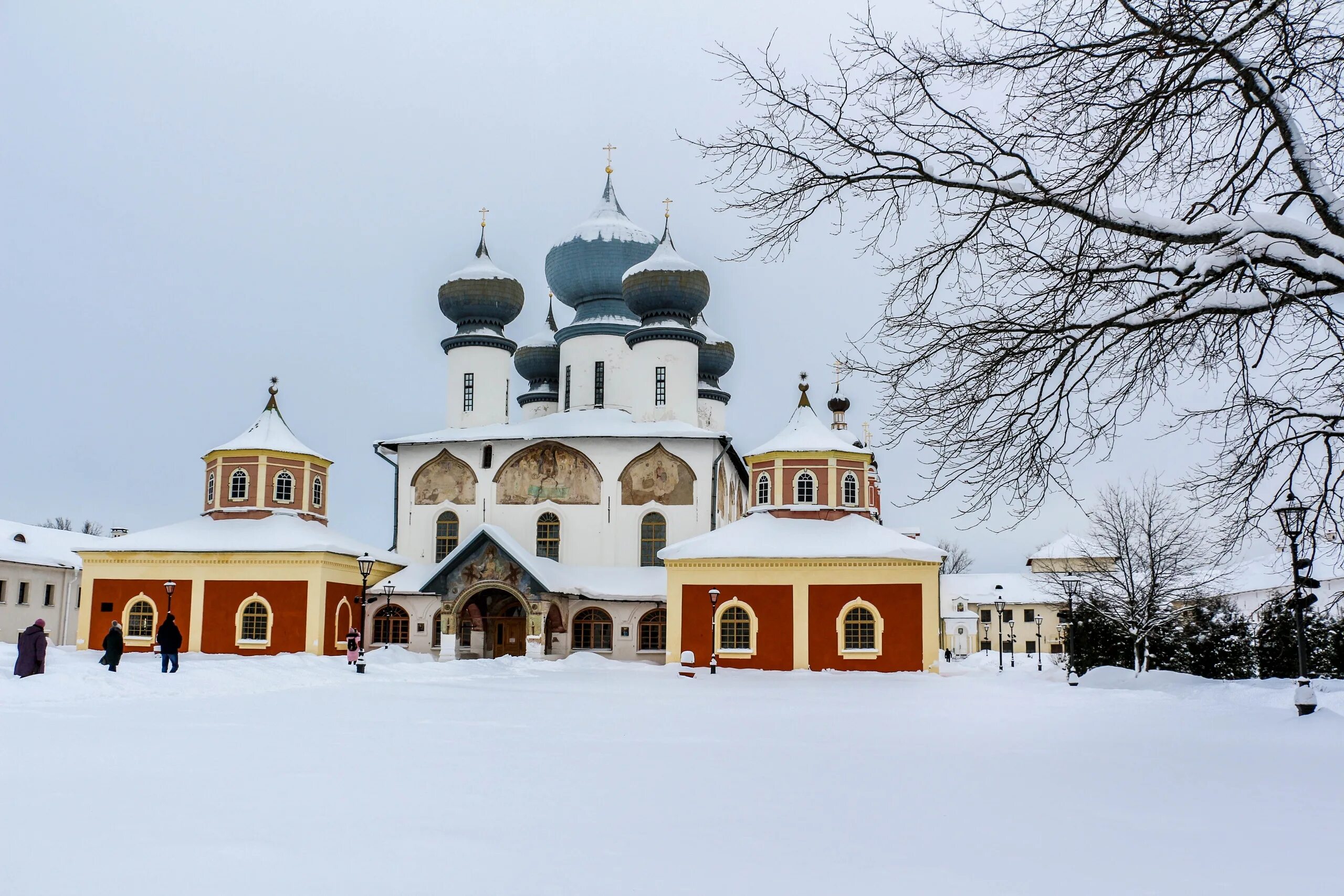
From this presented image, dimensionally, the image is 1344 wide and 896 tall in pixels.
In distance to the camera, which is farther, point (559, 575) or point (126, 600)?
point (559, 575)

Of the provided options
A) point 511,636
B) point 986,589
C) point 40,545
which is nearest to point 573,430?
point 511,636

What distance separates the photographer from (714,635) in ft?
90.7

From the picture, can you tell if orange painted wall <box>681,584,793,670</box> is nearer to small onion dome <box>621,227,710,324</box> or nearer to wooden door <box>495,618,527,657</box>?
wooden door <box>495,618,527,657</box>

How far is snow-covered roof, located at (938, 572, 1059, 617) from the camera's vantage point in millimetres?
78188

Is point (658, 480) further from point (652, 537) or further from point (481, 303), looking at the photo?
point (481, 303)

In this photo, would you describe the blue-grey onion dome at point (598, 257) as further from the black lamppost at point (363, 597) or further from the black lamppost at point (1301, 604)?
the black lamppost at point (1301, 604)

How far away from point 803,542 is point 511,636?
1103 centimetres

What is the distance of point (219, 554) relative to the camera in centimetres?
3331

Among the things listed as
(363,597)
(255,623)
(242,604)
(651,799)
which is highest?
(363,597)

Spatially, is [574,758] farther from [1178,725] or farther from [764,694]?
[764,694]

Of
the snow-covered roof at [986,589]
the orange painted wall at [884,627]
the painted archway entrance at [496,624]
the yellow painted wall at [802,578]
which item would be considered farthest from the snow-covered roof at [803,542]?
the snow-covered roof at [986,589]

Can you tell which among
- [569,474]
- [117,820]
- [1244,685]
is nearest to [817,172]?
[117,820]

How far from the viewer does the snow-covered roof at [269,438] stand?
3525 cm

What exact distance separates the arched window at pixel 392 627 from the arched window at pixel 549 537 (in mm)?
4750
